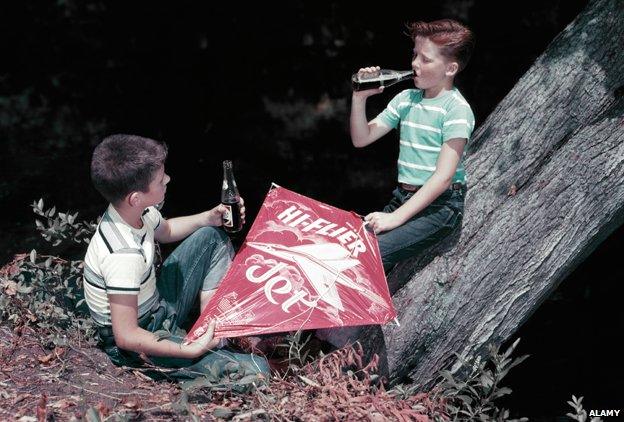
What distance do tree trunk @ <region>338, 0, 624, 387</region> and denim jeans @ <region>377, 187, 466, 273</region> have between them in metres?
0.07

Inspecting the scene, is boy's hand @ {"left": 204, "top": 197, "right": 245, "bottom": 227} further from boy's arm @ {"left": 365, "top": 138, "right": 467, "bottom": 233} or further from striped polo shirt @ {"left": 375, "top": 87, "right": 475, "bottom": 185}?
striped polo shirt @ {"left": 375, "top": 87, "right": 475, "bottom": 185}

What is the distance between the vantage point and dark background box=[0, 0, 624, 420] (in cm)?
667

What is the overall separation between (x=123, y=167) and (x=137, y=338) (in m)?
0.80

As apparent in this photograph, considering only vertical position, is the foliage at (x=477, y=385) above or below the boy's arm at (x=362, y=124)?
below

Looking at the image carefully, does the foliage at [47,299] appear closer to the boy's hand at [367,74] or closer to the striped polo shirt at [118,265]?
the striped polo shirt at [118,265]

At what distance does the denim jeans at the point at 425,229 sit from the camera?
4113 millimetres

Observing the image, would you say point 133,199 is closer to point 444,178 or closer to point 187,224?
point 187,224

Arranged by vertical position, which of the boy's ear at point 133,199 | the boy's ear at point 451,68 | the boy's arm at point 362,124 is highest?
the boy's ear at point 451,68

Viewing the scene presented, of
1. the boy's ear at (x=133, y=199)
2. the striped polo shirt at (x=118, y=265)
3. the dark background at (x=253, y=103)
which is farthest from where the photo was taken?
the dark background at (x=253, y=103)

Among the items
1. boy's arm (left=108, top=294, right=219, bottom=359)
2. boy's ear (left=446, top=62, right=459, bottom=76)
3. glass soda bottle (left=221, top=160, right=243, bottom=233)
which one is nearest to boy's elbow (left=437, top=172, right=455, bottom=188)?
boy's ear (left=446, top=62, right=459, bottom=76)

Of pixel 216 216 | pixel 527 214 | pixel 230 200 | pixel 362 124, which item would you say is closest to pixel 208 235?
pixel 216 216

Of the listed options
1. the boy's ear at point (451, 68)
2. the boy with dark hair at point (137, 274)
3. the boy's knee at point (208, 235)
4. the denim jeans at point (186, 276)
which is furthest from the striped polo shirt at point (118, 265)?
the boy's ear at point (451, 68)

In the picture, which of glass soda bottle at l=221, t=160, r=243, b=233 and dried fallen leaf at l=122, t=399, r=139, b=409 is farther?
glass soda bottle at l=221, t=160, r=243, b=233

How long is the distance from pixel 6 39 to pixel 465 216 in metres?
5.64
